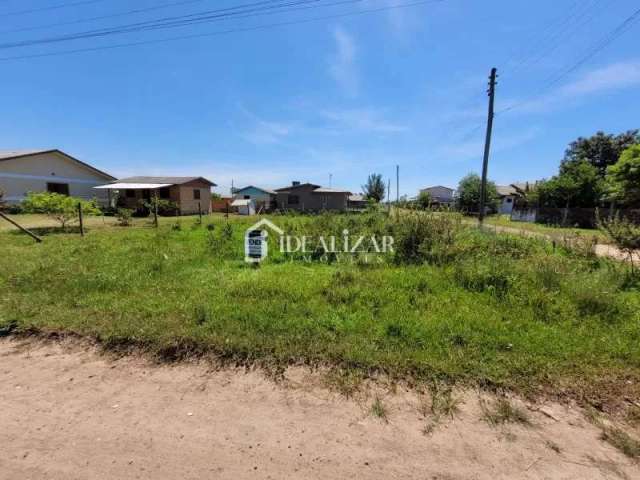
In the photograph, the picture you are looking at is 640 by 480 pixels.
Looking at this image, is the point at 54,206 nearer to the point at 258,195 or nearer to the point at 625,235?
the point at 625,235

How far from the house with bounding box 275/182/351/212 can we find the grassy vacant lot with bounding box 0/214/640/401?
28187 millimetres

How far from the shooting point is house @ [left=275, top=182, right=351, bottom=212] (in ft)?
113

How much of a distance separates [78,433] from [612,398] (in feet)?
13.3

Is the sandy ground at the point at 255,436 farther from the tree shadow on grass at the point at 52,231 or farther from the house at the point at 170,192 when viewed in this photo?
the house at the point at 170,192

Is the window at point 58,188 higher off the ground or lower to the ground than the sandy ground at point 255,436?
higher

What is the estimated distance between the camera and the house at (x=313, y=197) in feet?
113

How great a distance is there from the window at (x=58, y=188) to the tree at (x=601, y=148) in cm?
4711

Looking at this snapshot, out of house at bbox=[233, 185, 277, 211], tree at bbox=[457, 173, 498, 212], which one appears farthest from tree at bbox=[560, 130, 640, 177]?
house at bbox=[233, 185, 277, 211]

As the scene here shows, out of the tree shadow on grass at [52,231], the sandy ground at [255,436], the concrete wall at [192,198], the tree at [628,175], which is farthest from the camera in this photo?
the concrete wall at [192,198]

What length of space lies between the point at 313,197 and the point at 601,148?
3386 cm

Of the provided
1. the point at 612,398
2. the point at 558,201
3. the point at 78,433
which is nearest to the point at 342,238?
the point at 612,398

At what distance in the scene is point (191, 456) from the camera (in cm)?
187

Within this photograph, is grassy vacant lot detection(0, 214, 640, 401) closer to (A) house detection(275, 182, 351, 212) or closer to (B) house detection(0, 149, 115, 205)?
(B) house detection(0, 149, 115, 205)

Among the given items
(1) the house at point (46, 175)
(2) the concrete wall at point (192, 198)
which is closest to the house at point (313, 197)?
(2) the concrete wall at point (192, 198)
